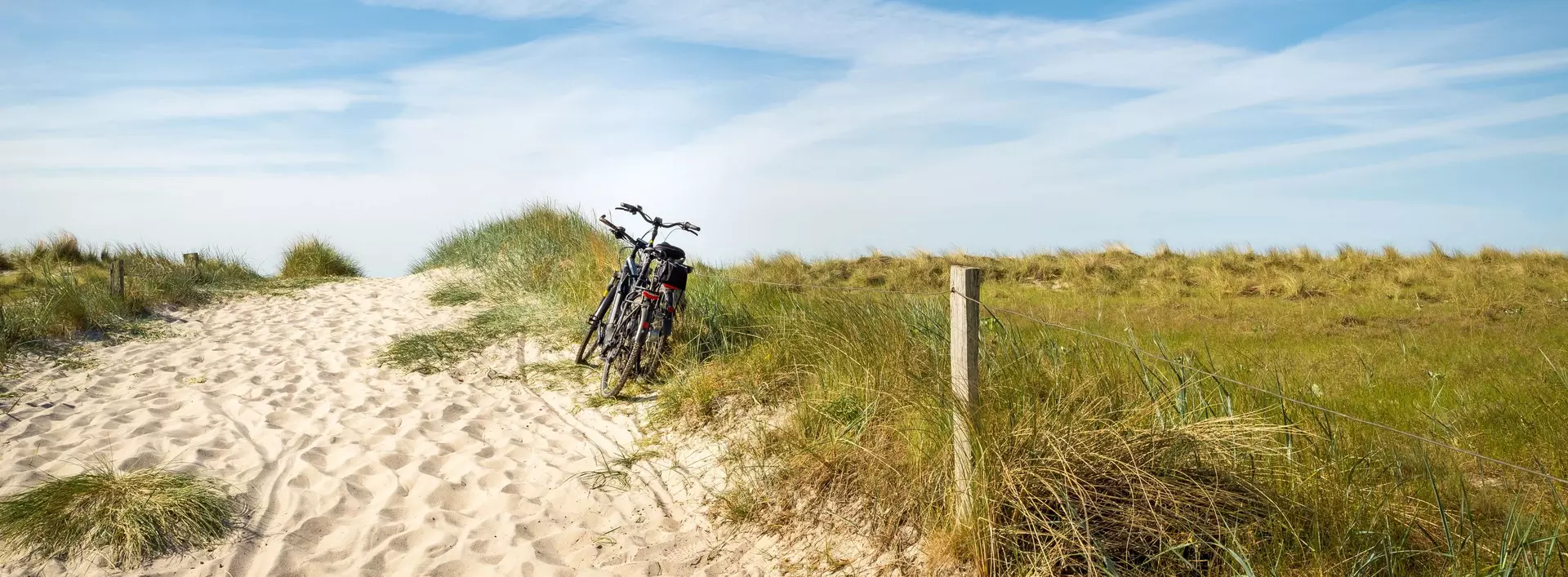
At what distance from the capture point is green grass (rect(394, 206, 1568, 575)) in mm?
3293

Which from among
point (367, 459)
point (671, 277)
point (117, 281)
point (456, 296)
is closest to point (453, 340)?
point (456, 296)

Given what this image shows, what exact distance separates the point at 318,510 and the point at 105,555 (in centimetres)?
91

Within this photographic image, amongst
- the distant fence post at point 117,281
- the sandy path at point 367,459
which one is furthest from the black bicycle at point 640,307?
the distant fence post at point 117,281

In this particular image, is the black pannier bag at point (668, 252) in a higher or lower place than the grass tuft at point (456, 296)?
higher

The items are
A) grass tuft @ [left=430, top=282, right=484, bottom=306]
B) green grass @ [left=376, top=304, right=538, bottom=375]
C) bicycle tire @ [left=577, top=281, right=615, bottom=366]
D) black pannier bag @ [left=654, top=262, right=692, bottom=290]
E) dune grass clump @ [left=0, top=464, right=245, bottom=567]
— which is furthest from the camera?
grass tuft @ [left=430, top=282, right=484, bottom=306]

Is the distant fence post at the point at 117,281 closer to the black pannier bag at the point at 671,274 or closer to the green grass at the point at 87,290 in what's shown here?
the green grass at the point at 87,290

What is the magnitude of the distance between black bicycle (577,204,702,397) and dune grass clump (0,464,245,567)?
2.64m

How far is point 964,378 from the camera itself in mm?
3594

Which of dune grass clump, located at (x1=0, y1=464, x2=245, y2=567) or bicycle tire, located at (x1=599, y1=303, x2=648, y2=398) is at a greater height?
bicycle tire, located at (x1=599, y1=303, x2=648, y2=398)

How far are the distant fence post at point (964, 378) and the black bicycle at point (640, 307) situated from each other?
118 inches

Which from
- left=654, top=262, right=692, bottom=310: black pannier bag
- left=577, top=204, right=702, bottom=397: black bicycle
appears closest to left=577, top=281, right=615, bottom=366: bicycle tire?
left=577, top=204, right=702, bottom=397: black bicycle

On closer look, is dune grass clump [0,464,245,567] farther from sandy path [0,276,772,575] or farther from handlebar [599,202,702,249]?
handlebar [599,202,702,249]

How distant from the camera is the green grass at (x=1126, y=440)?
329 centimetres

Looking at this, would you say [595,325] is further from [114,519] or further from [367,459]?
[114,519]
